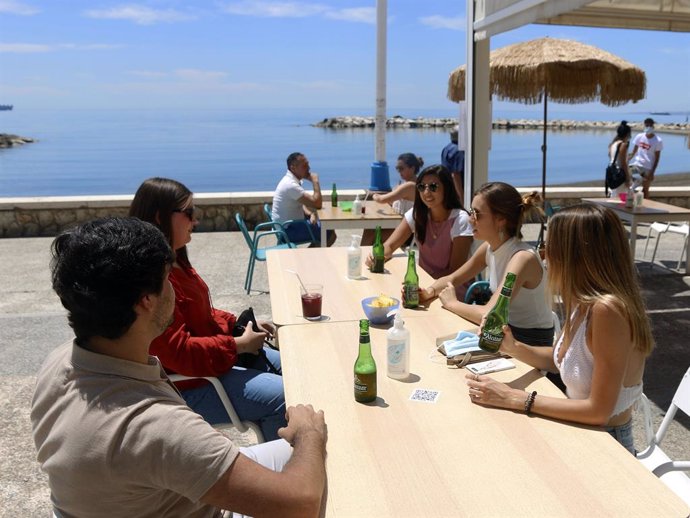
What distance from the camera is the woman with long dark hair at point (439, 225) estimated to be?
138 inches

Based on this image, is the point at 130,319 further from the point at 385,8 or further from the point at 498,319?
the point at 385,8

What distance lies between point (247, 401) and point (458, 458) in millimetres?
995

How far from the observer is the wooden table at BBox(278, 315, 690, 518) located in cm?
130

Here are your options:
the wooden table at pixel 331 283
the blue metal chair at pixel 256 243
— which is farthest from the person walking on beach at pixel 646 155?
the wooden table at pixel 331 283

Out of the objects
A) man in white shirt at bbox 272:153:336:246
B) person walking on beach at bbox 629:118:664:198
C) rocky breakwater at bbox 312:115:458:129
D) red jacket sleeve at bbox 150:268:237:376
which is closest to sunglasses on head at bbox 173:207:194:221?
red jacket sleeve at bbox 150:268:237:376

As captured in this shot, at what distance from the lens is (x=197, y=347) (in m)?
2.17

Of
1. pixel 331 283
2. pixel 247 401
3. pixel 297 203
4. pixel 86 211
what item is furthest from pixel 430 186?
pixel 86 211

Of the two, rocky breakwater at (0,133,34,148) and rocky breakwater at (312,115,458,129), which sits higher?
rocky breakwater at (312,115,458,129)

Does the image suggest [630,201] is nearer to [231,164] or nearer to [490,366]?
[490,366]

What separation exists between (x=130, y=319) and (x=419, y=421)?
2.75 feet

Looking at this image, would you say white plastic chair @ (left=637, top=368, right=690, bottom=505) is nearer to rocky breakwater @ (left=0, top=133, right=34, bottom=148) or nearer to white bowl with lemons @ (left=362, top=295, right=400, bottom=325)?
white bowl with lemons @ (left=362, top=295, right=400, bottom=325)

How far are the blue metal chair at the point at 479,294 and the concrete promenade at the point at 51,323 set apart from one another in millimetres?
973

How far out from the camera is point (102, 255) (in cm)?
119

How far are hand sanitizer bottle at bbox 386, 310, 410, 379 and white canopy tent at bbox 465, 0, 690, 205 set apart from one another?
2.67 meters
